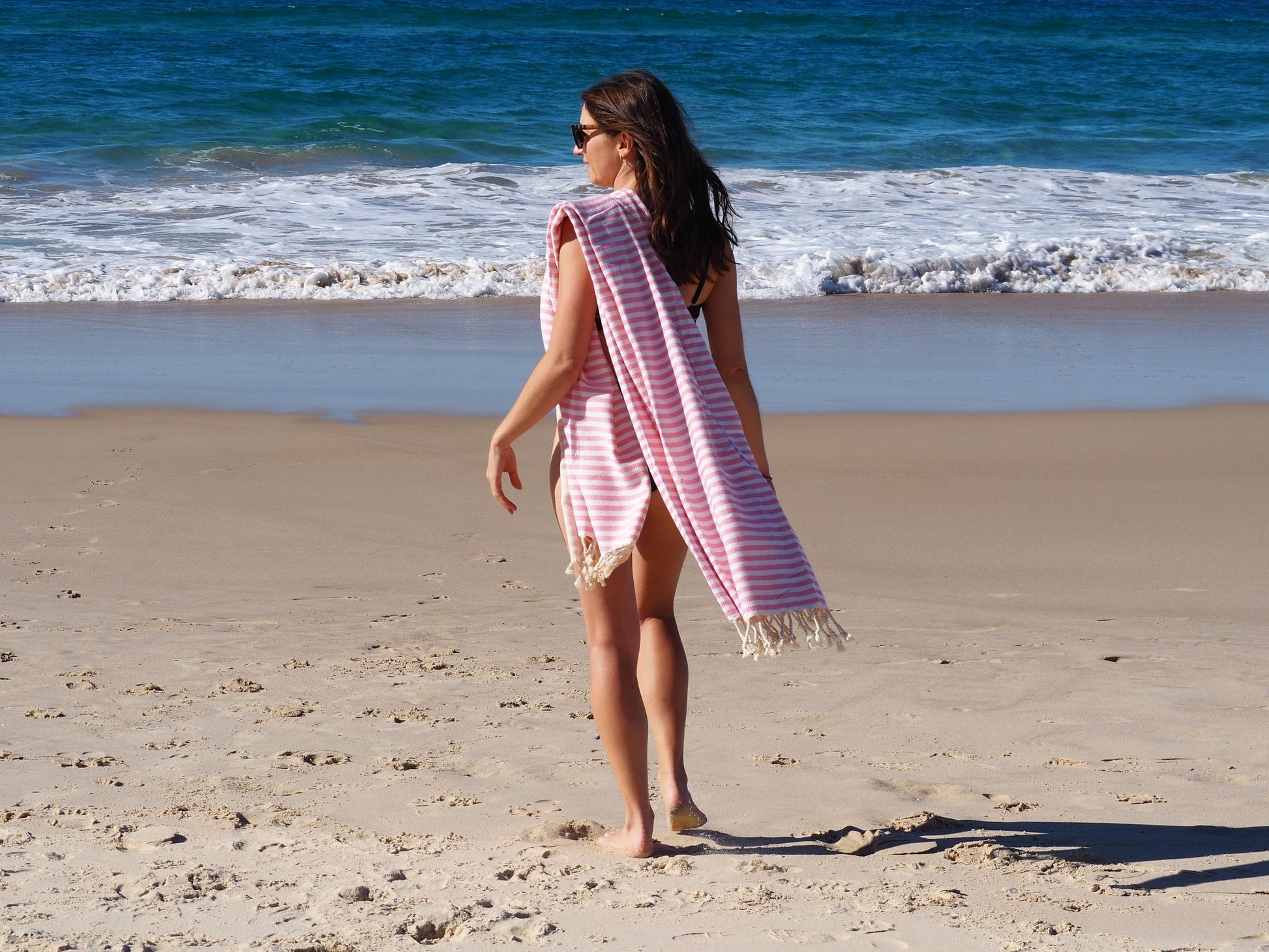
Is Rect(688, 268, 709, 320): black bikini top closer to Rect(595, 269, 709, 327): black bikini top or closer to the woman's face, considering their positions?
Rect(595, 269, 709, 327): black bikini top

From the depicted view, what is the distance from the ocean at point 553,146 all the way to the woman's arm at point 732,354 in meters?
7.99

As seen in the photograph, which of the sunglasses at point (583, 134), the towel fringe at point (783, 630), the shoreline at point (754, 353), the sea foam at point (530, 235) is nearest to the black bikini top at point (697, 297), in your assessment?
the sunglasses at point (583, 134)

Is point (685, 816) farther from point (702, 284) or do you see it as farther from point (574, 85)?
point (574, 85)

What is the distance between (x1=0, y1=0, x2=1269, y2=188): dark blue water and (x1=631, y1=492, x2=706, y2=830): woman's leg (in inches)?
555

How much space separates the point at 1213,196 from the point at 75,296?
12.6m

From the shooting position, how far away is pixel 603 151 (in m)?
2.43

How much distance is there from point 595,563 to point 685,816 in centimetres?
63

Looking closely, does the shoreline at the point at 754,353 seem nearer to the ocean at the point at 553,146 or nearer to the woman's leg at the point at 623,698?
the ocean at the point at 553,146

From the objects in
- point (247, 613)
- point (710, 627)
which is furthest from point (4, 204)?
point (710, 627)

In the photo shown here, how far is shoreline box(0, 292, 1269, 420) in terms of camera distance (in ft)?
22.9

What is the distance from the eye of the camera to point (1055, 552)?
16.4 ft

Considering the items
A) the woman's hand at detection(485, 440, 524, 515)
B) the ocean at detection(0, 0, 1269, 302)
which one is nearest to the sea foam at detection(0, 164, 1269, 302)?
the ocean at detection(0, 0, 1269, 302)

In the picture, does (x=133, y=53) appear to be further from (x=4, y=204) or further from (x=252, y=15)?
(x=4, y=204)

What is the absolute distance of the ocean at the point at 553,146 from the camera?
36.4 ft
